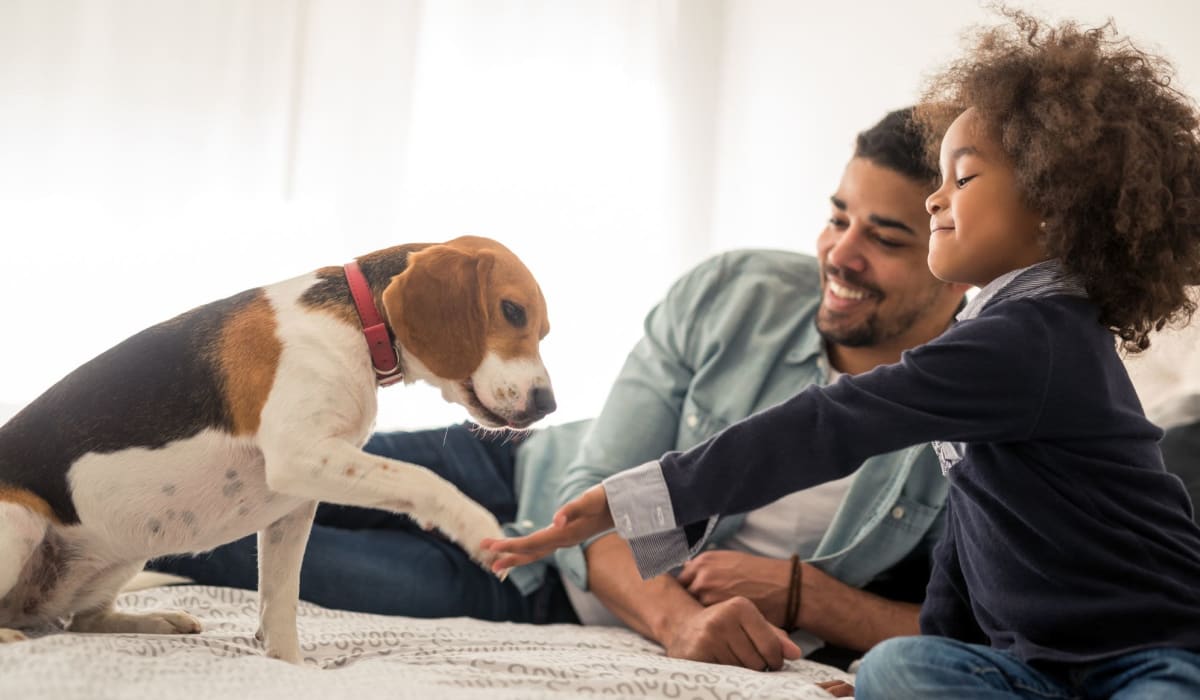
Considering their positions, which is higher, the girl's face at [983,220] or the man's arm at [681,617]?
the girl's face at [983,220]

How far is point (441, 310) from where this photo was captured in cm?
120

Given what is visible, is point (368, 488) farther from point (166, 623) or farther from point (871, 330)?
point (871, 330)

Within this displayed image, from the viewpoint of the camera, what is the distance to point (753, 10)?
12.3 ft

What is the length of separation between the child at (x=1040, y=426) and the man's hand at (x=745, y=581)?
2.01 feet

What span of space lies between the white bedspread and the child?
16cm

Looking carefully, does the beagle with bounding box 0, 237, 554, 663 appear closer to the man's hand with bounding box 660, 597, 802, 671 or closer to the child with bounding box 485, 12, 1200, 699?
the child with bounding box 485, 12, 1200, 699

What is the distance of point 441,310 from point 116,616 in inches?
24.4

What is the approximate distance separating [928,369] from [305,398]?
0.68 meters

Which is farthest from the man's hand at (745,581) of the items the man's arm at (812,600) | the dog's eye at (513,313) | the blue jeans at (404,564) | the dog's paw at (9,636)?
the dog's paw at (9,636)

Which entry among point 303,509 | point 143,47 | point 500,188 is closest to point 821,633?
point 303,509

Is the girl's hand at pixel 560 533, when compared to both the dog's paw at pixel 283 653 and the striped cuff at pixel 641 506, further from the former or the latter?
the dog's paw at pixel 283 653

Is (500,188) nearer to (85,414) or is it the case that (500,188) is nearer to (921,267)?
(921,267)

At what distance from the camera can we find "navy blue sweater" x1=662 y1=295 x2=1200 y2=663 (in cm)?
114

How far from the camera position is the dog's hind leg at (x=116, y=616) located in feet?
4.28
